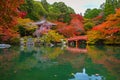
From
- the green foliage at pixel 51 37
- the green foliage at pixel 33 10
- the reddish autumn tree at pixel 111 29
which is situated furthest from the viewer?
the green foliage at pixel 33 10

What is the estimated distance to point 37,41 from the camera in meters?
32.2

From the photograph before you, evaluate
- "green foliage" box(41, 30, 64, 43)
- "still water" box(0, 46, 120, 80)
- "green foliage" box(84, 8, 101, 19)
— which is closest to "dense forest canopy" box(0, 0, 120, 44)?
"green foliage" box(84, 8, 101, 19)

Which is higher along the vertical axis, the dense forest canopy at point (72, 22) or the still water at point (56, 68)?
the dense forest canopy at point (72, 22)

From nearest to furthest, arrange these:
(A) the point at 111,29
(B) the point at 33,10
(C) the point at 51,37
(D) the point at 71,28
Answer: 1. (A) the point at 111,29
2. (C) the point at 51,37
3. (D) the point at 71,28
4. (B) the point at 33,10

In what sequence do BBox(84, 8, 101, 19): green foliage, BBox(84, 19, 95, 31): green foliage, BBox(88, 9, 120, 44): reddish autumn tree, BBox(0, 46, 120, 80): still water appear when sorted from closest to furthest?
BBox(0, 46, 120, 80): still water → BBox(88, 9, 120, 44): reddish autumn tree → BBox(84, 19, 95, 31): green foliage → BBox(84, 8, 101, 19): green foliage

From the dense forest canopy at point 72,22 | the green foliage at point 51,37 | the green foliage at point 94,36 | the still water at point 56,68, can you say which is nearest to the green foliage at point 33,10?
the dense forest canopy at point 72,22

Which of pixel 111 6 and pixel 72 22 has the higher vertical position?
pixel 111 6

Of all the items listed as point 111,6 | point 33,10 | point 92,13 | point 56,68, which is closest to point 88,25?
point 111,6

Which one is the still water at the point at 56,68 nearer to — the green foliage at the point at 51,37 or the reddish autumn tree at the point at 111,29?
the reddish autumn tree at the point at 111,29

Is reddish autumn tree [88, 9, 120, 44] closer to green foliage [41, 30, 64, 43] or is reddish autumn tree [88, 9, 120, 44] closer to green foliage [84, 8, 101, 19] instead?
green foliage [41, 30, 64, 43]

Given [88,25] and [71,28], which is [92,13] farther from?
[71,28]

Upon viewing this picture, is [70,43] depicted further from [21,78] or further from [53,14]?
[21,78]

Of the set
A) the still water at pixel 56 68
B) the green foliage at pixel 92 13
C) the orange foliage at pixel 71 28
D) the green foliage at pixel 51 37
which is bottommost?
the still water at pixel 56 68

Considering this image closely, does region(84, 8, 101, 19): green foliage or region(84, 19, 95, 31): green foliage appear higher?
region(84, 8, 101, 19): green foliage
